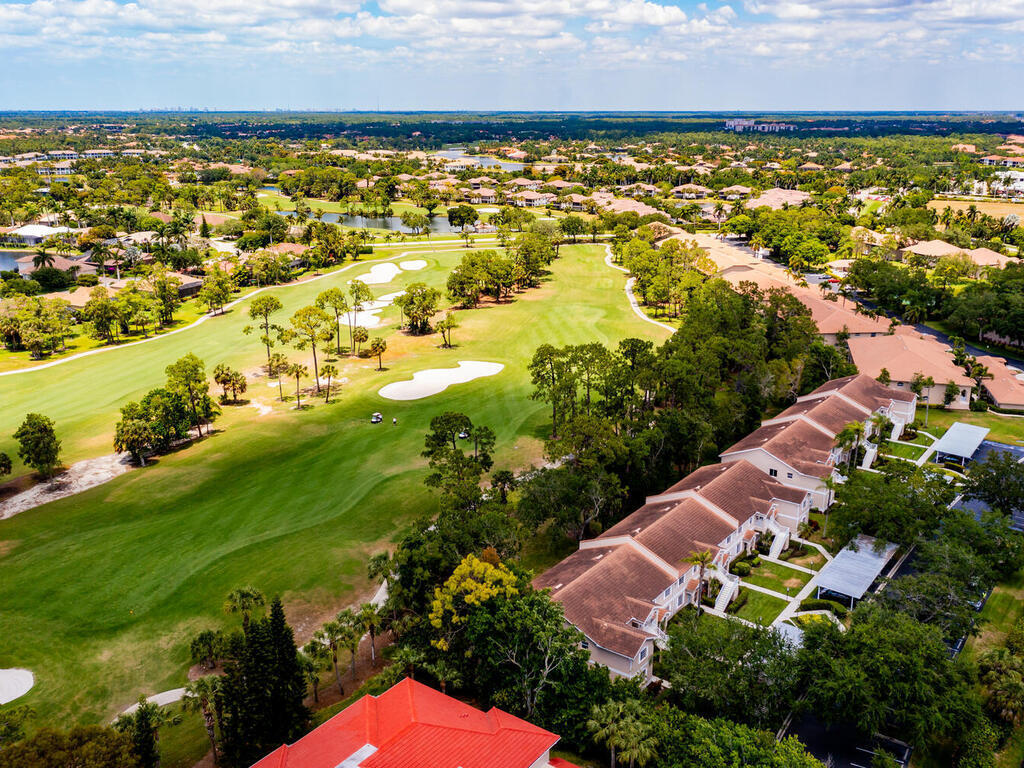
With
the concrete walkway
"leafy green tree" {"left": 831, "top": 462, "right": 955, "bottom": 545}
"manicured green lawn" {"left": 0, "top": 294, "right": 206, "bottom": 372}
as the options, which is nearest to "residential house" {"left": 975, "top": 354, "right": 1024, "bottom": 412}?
"leafy green tree" {"left": 831, "top": 462, "right": 955, "bottom": 545}

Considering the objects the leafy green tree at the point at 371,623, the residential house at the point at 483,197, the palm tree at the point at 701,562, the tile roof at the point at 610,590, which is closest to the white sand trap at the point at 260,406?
the leafy green tree at the point at 371,623

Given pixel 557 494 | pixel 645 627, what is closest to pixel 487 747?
pixel 645 627

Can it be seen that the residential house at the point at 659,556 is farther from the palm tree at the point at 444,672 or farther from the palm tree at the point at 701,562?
the palm tree at the point at 444,672

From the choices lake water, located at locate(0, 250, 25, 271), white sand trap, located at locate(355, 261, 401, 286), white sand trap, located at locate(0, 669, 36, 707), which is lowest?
white sand trap, located at locate(0, 669, 36, 707)

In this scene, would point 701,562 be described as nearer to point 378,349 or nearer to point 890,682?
point 890,682

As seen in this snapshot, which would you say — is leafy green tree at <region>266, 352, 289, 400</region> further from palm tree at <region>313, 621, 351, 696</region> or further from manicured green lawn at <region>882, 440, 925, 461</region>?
manicured green lawn at <region>882, 440, 925, 461</region>
